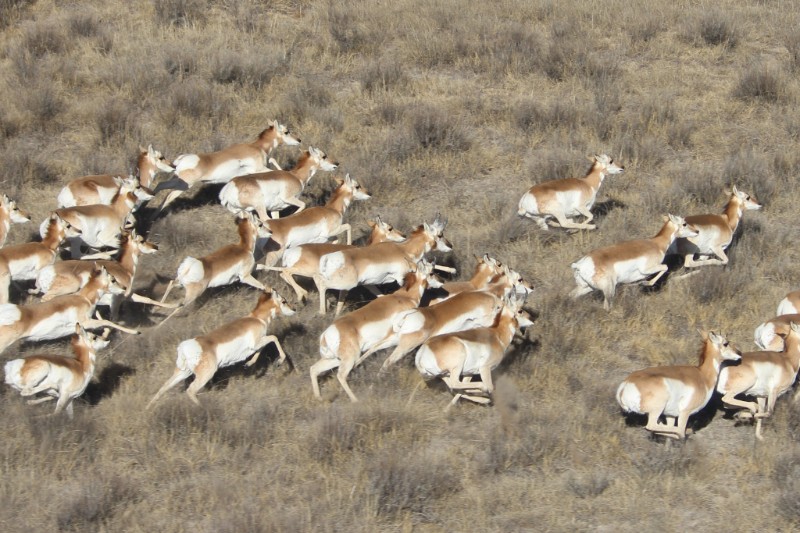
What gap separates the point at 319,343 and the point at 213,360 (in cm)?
104

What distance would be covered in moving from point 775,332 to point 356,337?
3698mm

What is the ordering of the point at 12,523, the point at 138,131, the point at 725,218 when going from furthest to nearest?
the point at 138,131 → the point at 725,218 → the point at 12,523

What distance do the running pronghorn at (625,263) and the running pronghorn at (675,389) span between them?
181cm

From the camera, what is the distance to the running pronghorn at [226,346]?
9172 millimetres

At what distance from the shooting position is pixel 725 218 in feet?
39.7

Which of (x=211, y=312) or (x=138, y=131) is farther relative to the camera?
(x=138, y=131)

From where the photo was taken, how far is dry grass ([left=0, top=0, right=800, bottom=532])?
812 centimetres

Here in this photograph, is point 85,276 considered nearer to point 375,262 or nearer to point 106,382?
point 106,382

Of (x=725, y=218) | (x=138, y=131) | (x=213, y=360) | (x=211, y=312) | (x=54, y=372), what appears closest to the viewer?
(x=54, y=372)

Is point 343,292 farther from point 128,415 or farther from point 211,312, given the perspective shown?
point 128,415

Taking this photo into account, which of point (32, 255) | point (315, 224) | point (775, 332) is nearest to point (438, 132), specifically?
point (315, 224)

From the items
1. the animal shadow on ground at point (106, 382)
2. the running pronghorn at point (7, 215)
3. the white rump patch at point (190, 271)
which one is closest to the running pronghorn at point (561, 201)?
the white rump patch at point (190, 271)

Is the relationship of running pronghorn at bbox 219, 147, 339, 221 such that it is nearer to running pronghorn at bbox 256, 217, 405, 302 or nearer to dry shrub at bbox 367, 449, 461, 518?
running pronghorn at bbox 256, 217, 405, 302

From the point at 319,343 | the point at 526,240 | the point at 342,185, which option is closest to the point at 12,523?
the point at 319,343
